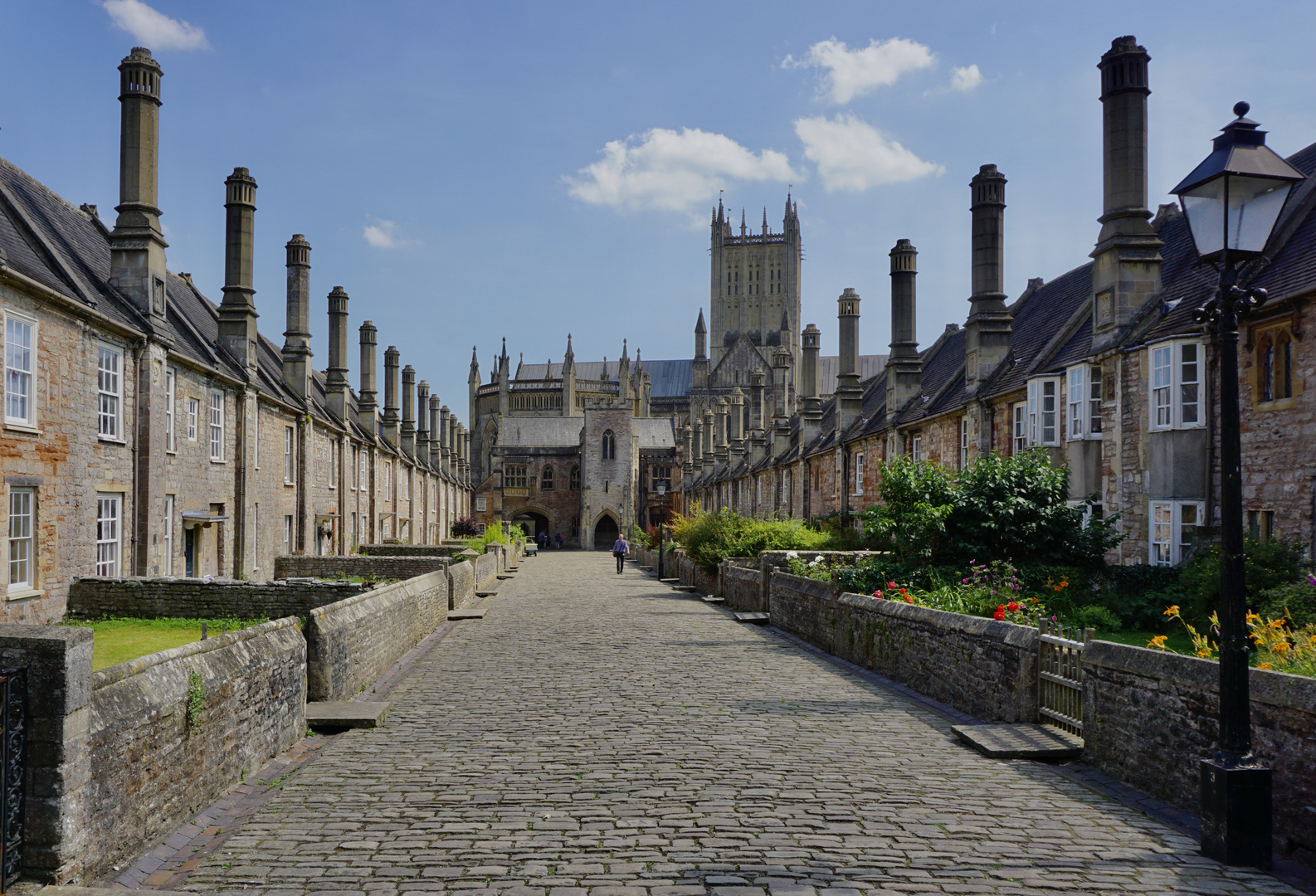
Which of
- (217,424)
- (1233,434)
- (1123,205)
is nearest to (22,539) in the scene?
(217,424)

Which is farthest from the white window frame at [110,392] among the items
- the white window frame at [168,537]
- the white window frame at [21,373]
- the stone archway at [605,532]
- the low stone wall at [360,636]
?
the stone archway at [605,532]

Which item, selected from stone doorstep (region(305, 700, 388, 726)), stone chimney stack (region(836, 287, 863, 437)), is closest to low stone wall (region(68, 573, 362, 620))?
stone doorstep (region(305, 700, 388, 726))

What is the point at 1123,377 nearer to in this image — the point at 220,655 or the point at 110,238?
the point at 220,655

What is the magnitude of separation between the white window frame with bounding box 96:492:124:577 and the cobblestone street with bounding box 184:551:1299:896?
8.67m

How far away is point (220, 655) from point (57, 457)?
1029cm

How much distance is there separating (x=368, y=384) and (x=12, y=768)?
3797 cm

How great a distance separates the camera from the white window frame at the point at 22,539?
1393cm

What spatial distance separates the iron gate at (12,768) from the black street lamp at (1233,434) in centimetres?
674

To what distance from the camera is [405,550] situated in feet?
108

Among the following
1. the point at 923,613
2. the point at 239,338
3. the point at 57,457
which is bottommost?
the point at 923,613

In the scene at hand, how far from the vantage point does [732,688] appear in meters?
→ 11.4

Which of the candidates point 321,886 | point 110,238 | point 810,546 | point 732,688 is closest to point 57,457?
point 110,238

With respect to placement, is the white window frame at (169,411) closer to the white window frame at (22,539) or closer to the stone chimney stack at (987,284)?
the white window frame at (22,539)

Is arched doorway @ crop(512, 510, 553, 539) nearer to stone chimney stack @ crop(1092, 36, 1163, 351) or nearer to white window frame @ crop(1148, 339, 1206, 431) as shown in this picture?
stone chimney stack @ crop(1092, 36, 1163, 351)
